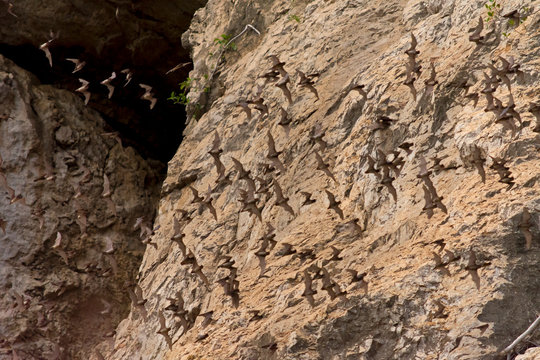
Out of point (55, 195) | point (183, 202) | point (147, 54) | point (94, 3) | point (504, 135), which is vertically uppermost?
point (94, 3)

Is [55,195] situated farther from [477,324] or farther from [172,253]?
[477,324]

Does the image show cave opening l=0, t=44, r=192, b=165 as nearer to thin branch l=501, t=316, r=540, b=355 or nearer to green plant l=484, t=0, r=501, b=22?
green plant l=484, t=0, r=501, b=22

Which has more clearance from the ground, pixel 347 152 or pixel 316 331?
pixel 347 152

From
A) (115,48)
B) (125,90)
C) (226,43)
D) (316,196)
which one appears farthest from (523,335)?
(125,90)

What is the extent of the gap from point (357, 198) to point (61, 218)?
22.6ft

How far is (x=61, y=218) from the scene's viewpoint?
18734 mm

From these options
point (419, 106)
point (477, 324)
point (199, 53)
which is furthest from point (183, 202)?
point (477, 324)

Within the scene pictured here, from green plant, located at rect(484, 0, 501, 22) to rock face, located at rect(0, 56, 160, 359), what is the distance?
23.8ft

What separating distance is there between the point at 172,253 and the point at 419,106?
14.9 ft

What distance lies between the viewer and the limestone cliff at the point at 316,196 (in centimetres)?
1183

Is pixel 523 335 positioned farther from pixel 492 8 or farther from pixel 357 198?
pixel 492 8

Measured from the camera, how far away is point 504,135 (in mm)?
12734

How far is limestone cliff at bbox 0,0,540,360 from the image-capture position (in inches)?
466

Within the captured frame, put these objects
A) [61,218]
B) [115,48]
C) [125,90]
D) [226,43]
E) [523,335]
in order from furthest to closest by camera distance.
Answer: [125,90], [115,48], [61,218], [226,43], [523,335]
